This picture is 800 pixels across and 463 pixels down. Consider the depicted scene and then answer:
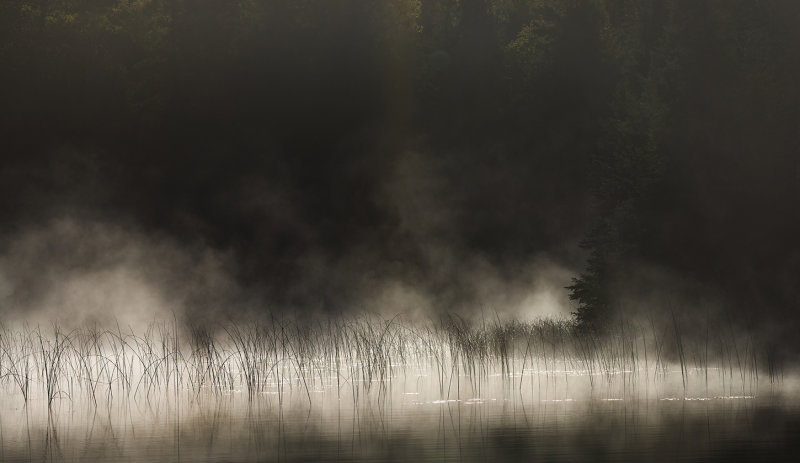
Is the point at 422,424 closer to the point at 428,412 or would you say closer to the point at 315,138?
the point at 428,412

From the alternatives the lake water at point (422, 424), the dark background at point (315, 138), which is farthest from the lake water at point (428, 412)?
the dark background at point (315, 138)

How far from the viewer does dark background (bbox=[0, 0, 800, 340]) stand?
97.7 feet

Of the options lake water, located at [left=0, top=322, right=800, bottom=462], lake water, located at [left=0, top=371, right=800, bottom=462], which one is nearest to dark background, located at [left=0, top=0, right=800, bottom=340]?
lake water, located at [left=0, top=322, right=800, bottom=462]

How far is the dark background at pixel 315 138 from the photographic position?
29.8m

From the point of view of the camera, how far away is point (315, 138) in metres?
32.3

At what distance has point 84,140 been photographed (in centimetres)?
3222

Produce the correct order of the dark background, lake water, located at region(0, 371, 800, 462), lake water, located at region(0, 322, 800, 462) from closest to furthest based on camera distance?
lake water, located at region(0, 371, 800, 462) → lake water, located at region(0, 322, 800, 462) → the dark background

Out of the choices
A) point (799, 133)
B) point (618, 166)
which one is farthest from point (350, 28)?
point (799, 133)

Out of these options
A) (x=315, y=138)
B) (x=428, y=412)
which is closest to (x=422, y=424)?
(x=428, y=412)

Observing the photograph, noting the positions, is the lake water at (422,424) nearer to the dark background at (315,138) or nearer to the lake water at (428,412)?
the lake water at (428,412)

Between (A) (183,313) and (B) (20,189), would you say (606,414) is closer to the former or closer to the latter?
(A) (183,313)

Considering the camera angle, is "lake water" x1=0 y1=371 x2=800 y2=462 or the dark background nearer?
"lake water" x1=0 y1=371 x2=800 y2=462

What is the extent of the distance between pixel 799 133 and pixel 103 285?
15463mm

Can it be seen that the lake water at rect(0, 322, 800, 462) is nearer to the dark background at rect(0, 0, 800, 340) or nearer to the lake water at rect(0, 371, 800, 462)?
the lake water at rect(0, 371, 800, 462)
